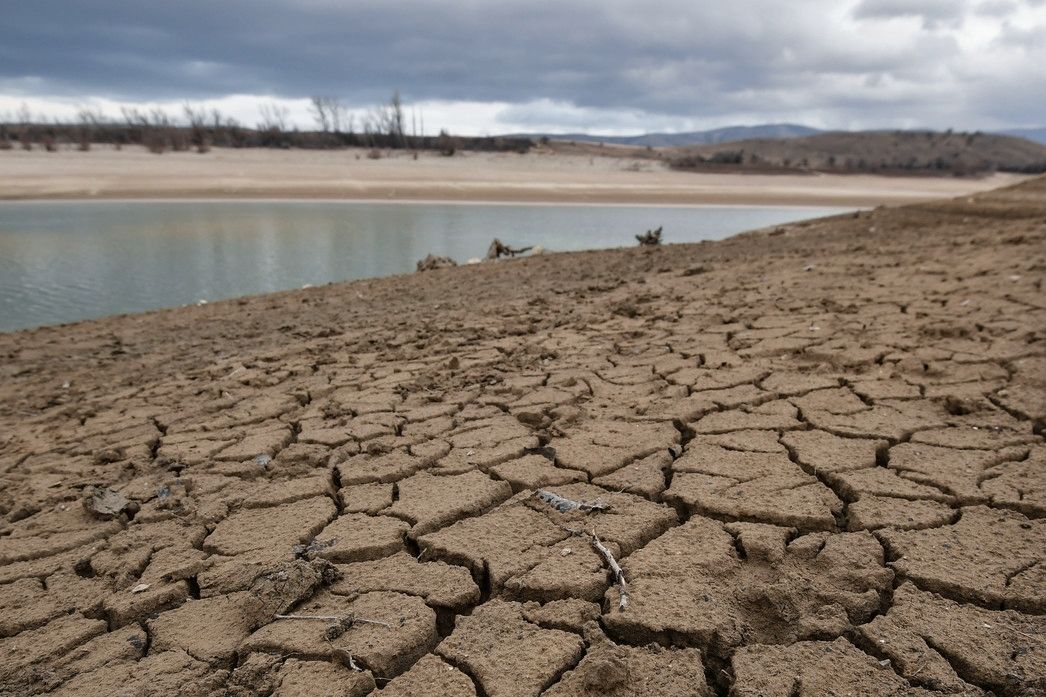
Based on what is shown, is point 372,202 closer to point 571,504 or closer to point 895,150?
point 571,504

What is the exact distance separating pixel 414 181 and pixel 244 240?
13.2 m

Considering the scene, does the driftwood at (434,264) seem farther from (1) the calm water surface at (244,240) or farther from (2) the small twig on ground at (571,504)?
(2) the small twig on ground at (571,504)

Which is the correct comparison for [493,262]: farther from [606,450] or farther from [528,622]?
[528,622]

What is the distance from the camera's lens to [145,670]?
155 centimetres

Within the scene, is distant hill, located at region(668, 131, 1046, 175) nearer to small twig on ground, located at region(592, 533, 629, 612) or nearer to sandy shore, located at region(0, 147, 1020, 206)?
sandy shore, located at region(0, 147, 1020, 206)

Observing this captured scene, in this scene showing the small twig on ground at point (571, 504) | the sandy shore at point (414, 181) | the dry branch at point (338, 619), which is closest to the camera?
the dry branch at point (338, 619)

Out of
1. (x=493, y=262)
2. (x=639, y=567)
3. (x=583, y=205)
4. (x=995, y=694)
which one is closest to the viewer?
(x=995, y=694)

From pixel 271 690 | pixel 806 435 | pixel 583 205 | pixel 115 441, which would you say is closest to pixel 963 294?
pixel 806 435

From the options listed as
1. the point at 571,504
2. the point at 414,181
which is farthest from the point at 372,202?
the point at 571,504

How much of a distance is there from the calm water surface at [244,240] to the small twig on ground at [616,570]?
6.84m

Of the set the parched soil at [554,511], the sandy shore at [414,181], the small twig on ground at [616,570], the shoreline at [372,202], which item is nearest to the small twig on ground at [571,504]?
the parched soil at [554,511]

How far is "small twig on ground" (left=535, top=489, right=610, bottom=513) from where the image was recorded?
6.91 ft

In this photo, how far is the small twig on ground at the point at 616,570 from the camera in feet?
5.43

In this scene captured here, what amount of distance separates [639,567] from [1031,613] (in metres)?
0.90
